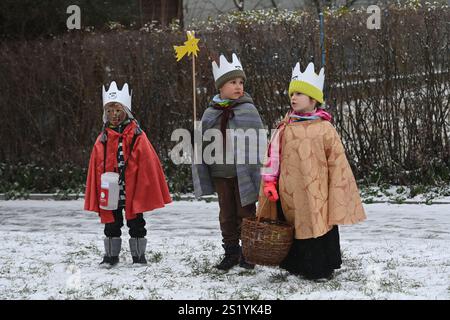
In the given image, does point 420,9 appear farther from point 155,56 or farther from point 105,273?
point 105,273

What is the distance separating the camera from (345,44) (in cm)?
1224

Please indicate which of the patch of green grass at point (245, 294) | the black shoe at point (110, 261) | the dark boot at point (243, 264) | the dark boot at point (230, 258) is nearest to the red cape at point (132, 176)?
the black shoe at point (110, 261)

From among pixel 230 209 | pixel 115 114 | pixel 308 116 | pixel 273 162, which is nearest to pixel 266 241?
pixel 273 162

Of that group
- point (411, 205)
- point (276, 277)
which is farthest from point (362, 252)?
point (411, 205)

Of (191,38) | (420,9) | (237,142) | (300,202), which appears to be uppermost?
(420,9)

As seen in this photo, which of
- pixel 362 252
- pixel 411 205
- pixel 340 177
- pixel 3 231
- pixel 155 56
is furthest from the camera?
pixel 155 56

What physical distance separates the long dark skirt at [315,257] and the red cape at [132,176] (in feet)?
4.15

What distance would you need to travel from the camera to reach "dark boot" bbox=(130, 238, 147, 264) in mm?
7648

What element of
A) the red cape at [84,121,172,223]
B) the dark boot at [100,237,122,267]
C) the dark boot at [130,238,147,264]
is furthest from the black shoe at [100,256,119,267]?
the red cape at [84,121,172,223]

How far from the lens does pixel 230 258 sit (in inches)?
289

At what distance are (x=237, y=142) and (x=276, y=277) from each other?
112 centimetres

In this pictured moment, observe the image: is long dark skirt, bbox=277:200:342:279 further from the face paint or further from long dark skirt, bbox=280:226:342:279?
the face paint

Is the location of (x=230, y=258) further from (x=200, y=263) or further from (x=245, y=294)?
(x=245, y=294)

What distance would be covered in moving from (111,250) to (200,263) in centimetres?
78
